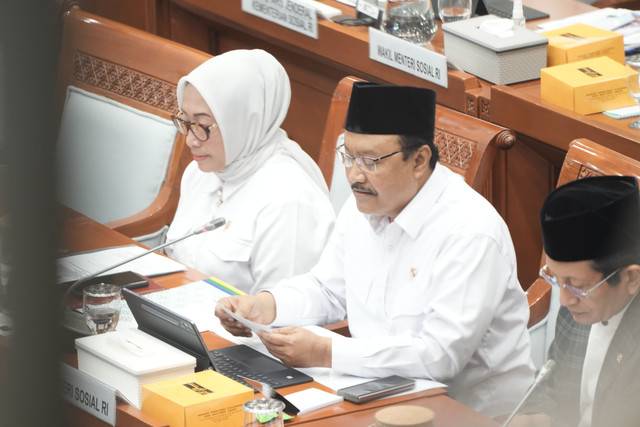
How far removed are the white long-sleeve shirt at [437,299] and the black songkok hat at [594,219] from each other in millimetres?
373

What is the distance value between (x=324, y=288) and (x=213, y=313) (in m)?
0.29

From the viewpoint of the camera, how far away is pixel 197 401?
5.66 ft

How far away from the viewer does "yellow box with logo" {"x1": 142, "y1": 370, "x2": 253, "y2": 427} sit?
172 cm

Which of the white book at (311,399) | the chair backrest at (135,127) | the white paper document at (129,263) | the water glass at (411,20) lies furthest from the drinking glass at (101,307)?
the water glass at (411,20)

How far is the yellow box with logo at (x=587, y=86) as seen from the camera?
2869 mm

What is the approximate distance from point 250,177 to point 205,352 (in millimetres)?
995

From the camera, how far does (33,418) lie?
1.32 feet

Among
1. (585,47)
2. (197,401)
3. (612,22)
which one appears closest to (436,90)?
(585,47)

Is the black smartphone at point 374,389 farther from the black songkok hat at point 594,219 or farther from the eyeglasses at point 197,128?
the eyeglasses at point 197,128

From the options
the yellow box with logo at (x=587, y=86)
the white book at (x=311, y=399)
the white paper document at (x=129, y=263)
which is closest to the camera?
the white book at (x=311, y=399)

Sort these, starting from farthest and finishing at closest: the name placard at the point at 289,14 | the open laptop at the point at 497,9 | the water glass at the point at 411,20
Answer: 1. the name placard at the point at 289,14
2. the open laptop at the point at 497,9
3. the water glass at the point at 411,20

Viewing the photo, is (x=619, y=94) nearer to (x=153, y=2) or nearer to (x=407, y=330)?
(x=407, y=330)

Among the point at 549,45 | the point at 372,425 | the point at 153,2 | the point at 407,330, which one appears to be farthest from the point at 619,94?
the point at 153,2

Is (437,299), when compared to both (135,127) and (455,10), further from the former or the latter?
(135,127)
